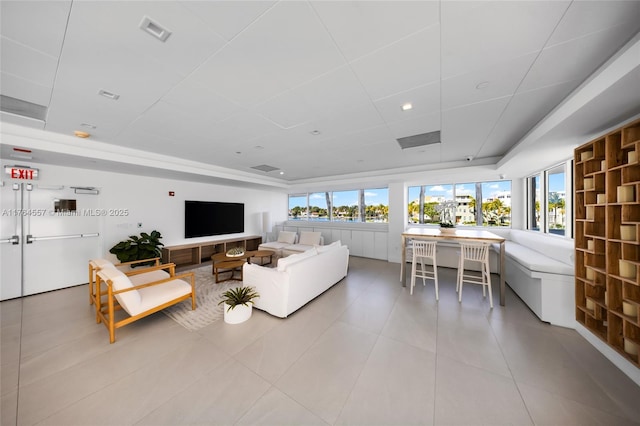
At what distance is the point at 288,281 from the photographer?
2.79 meters

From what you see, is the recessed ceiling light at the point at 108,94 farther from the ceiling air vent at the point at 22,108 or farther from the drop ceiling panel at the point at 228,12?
the drop ceiling panel at the point at 228,12

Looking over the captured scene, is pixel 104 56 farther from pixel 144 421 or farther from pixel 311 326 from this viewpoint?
pixel 311 326

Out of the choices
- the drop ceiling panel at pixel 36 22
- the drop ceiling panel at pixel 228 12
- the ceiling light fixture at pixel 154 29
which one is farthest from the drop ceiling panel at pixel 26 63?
the drop ceiling panel at pixel 228 12

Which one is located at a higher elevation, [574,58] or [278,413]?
[574,58]

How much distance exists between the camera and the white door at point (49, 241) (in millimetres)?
3494

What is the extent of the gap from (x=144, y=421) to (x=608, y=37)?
13.7 feet

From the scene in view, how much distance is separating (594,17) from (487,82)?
650mm

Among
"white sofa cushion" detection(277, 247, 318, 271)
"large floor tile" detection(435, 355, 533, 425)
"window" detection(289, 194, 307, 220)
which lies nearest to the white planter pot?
"white sofa cushion" detection(277, 247, 318, 271)

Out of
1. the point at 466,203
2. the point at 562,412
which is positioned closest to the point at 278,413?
the point at 562,412

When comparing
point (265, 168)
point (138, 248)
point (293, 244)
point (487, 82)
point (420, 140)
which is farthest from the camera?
point (293, 244)

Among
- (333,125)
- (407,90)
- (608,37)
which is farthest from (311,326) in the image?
(608,37)

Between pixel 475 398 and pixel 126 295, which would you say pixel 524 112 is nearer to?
pixel 475 398

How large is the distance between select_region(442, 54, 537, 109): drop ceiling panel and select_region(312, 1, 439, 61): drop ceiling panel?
2.59 feet

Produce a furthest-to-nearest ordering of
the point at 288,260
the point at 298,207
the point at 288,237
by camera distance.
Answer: the point at 298,207 → the point at 288,237 → the point at 288,260
